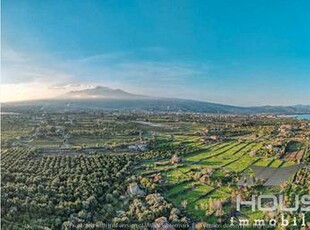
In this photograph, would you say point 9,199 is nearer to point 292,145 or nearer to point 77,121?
point 77,121

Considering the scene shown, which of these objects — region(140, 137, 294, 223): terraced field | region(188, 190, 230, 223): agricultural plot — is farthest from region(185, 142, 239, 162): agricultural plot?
region(188, 190, 230, 223): agricultural plot

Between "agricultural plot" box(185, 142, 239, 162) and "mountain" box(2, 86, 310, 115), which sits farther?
"mountain" box(2, 86, 310, 115)

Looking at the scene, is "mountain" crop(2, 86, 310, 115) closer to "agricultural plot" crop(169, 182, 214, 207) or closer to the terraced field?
the terraced field

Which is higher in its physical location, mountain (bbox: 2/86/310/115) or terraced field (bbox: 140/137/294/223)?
mountain (bbox: 2/86/310/115)

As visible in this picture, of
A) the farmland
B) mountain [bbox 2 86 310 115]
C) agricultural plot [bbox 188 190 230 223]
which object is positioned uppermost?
mountain [bbox 2 86 310 115]

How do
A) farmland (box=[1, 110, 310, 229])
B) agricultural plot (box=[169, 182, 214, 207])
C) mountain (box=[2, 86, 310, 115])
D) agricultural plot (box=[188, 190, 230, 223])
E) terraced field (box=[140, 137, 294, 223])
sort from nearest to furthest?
1. farmland (box=[1, 110, 310, 229])
2. agricultural plot (box=[188, 190, 230, 223])
3. terraced field (box=[140, 137, 294, 223])
4. agricultural plot (box=[169, 182, 214, 207])
5. mountain (box=[2, 86, 310, 115])

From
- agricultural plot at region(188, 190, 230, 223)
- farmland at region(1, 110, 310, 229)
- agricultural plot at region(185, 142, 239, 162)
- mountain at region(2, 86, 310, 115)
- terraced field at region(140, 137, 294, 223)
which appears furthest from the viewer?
mountain at region(2, 86, 310, 115)

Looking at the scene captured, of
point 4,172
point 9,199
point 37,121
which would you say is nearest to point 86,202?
point 9,199

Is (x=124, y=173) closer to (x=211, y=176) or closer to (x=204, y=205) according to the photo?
(x=211, y=176)

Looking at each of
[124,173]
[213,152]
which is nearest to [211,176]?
[124,173]
